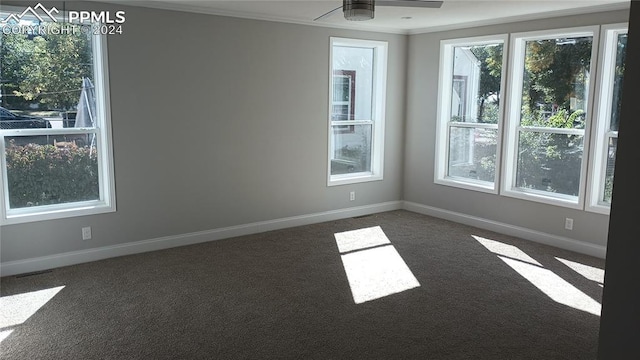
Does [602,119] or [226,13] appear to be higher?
[226,13]

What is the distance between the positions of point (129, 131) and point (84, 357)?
238cm

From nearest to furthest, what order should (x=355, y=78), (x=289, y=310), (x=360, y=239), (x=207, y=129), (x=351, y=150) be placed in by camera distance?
(x=289, y=310), (x=207, y=129), (x=360, y=239), (x=355, y=78), (x=351, y=150)

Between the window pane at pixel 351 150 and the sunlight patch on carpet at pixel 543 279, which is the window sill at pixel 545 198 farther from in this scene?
the window pane at pixel 351 150

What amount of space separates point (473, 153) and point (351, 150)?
1538 millimetres

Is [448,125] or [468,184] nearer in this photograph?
[468,184]

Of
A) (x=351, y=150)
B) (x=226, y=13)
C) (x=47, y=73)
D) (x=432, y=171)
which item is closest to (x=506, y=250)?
(x=432, y=171)

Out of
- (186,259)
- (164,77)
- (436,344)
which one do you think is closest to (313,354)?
(436,344)

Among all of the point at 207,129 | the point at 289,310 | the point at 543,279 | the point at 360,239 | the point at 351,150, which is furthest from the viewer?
the point at 351,150

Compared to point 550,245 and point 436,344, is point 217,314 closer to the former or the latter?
point 436,344

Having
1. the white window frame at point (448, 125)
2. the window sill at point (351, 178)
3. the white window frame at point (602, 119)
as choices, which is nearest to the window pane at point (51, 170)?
the window sill at point (351, 178)

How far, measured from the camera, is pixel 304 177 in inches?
243

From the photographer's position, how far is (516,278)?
4.46 metres

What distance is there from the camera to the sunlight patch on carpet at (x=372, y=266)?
4.18 metres

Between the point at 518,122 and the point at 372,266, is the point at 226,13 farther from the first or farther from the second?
the point at 518,122
